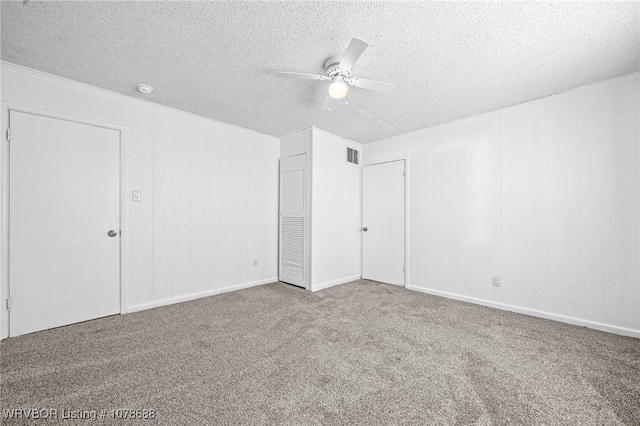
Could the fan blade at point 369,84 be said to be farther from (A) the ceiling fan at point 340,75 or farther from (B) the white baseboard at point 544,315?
(B) the white baseboard at point 544,315

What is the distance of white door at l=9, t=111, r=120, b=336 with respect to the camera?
7.62 feet

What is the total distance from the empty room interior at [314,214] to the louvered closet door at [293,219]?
5 centimetres

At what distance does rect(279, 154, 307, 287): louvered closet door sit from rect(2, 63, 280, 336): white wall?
20cm

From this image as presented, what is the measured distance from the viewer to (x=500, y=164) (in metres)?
3.14

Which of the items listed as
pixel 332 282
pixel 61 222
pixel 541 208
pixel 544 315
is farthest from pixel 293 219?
pixel 544 315

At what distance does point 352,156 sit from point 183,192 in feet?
8.95

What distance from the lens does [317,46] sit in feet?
6.50

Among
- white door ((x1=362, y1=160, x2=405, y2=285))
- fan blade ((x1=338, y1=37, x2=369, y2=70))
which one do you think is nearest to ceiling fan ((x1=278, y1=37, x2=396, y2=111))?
fan blade ((x1=338, y1=37, x2=369, y2=70))

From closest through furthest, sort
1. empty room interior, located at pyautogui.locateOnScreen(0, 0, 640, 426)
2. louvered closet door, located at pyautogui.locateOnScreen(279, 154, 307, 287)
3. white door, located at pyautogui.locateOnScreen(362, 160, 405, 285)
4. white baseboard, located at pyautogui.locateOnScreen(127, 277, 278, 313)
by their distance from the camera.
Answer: empty room interior, located at pyautogui.locateOnScreen(0, 0, 640, 426) → white baseboard, located at pyautogui.locateOnScreen(127, 277, 278, 313) → louvered closet door, located at pyautogui.locateOnScreen(279, 154, 307, 287) → white door, located at pyautogui.locateOnScreen(362, 160, 405, 285)

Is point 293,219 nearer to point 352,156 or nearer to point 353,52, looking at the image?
point 352,156

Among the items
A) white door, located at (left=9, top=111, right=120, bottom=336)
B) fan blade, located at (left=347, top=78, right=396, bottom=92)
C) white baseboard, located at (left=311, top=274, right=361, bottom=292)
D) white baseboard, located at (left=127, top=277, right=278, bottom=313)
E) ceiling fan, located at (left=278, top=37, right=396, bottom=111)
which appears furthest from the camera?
white baseboard, located at (left=311, top=274, right=361, bottom=292)

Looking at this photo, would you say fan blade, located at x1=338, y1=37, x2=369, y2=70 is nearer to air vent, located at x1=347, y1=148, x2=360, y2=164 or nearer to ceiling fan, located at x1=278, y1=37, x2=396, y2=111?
ceiling fan, located at x1=278, y1=37, x2=396, y2=111

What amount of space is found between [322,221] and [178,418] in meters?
2.88

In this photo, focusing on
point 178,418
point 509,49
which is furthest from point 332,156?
point 178,418
